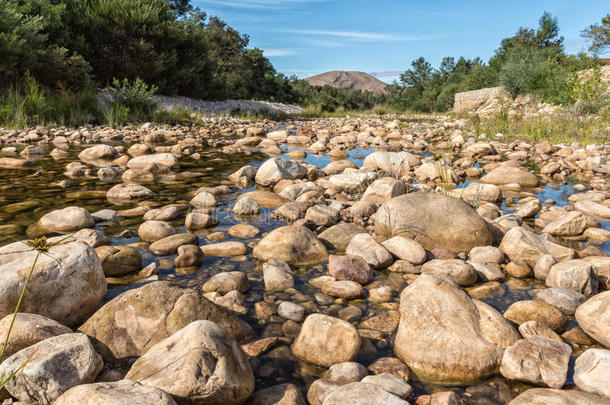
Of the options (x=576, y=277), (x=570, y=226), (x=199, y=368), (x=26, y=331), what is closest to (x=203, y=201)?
(x=26, y=331)

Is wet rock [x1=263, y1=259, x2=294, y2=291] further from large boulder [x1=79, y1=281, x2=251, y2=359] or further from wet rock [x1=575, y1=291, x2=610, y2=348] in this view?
wet rock [x1=575, y1=291, x2=610, y2=348]

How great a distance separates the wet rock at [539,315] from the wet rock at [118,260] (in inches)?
109

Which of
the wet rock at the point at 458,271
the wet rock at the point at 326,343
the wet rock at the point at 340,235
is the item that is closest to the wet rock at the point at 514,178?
the wet rock at the point at 340,235

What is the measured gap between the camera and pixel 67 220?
377 cm

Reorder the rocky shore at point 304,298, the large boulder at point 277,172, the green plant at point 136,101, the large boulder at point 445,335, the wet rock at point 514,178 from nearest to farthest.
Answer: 1. the rocky shore at point 304,298
2. the large boulder at point 445,335
3. the large boulder at point 277,172
4. the wet rock at point 514,178
5. the green plant at point 136,101

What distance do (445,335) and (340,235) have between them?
1740 mm

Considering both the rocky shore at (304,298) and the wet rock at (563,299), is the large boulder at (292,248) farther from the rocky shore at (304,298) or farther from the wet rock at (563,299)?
the wet rock at (563,299)

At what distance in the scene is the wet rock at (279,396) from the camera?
65.6 inches

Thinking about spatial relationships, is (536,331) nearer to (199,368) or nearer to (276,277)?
(276,277)

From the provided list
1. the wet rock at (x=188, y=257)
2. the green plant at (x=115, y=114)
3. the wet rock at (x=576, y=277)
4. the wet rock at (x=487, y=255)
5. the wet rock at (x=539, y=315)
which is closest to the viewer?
the wet rock at (x=539, y=315)

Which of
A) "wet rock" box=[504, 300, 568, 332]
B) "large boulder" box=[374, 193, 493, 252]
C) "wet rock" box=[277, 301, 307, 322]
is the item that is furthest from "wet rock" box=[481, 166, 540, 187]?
"wet rock" box=[277, 301, 307, 322]

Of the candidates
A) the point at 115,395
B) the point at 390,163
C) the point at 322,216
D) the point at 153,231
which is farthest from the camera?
the point at 390,163

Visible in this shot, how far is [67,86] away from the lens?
16172 millimetres

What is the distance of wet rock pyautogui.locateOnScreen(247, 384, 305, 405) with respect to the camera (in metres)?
1.67
